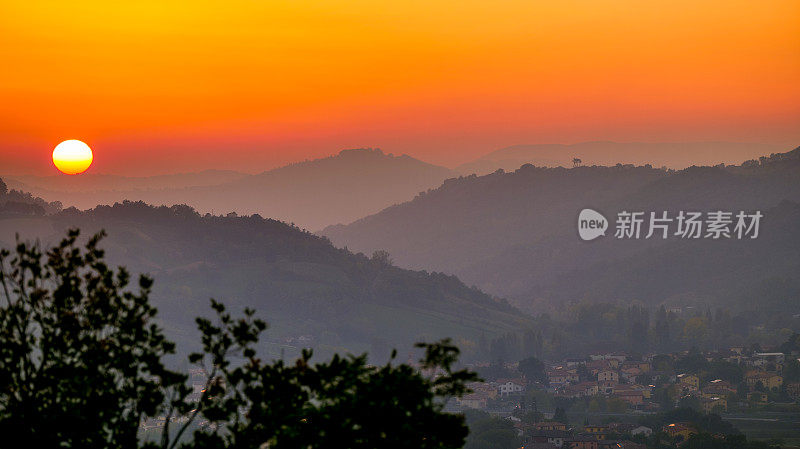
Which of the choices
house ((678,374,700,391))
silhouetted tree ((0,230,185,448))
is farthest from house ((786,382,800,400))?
silhouetted tree ((0,230,185,448))

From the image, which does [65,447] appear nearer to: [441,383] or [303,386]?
[303,386]

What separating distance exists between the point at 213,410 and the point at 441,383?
329 centimetres

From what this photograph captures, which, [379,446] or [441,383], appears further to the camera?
[441,383]

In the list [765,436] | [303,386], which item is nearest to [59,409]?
[303,386]

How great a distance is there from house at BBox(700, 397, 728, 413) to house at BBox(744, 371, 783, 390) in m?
15.9

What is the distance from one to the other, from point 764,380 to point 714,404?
23104 mm

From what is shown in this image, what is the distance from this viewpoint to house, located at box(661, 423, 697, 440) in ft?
408

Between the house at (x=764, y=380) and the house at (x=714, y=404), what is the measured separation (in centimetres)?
1590

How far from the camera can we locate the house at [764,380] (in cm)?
18830

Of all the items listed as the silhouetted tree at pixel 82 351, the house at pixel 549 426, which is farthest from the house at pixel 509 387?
the silhouetted tree at pixel 82 351

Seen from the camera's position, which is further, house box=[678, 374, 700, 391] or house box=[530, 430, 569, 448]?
house box=[678, 374, 700, 391]

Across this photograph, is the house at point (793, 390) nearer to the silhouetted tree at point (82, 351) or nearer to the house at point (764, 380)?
the house at point (764, 380)

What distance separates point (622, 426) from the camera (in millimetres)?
137375

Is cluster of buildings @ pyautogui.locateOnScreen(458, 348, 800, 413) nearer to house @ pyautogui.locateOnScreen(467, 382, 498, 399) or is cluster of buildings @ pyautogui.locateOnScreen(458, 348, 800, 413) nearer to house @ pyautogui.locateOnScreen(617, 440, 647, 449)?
house @ pyautogui.locateOnScreen(467, 382, 498, 399)
